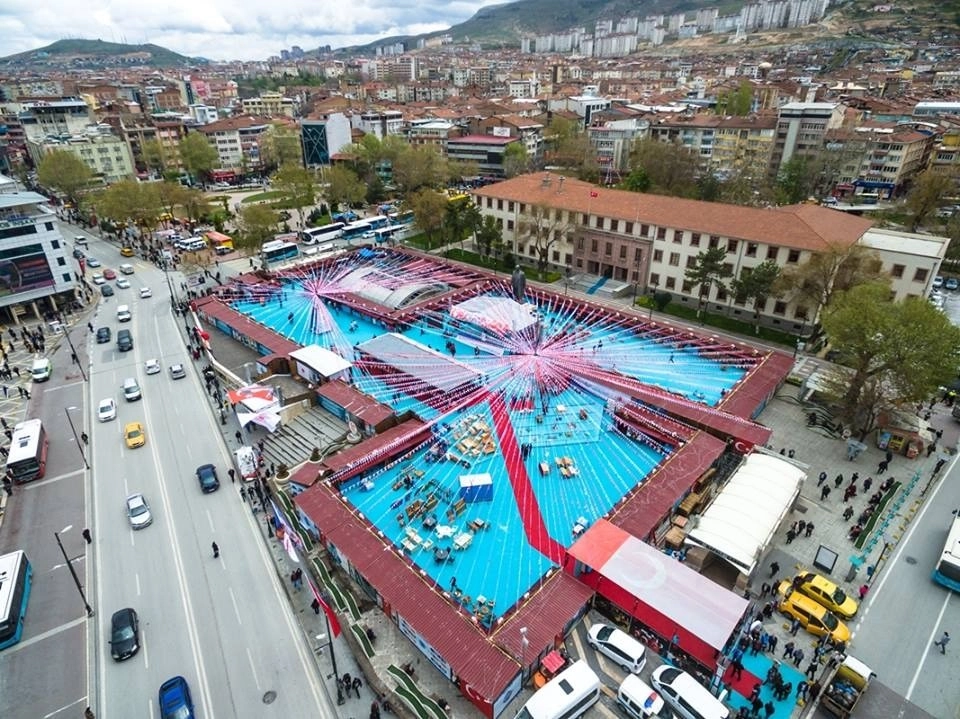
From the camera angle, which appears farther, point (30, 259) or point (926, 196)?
point (926, 196)

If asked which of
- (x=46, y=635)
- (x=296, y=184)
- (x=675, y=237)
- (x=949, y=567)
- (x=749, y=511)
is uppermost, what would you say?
(x=675, y=237)

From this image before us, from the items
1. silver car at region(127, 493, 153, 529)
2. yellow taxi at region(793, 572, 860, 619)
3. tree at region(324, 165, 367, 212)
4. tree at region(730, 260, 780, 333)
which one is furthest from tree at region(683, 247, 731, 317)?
tree at region(324, 165, 367, 212)

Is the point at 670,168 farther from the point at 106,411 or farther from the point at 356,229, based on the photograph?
the point at 106,411

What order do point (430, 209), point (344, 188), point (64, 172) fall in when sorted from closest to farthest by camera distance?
point (430, 209)
point (64, 172)
point (344, 188)

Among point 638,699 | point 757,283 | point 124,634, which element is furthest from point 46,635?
point 757,283

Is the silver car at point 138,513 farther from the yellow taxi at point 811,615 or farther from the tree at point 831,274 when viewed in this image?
the tree at point 831,274

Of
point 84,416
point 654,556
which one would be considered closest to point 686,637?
point 654,556

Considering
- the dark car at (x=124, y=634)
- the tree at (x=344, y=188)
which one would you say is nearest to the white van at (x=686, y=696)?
the dark car at (x=124, y=634)
